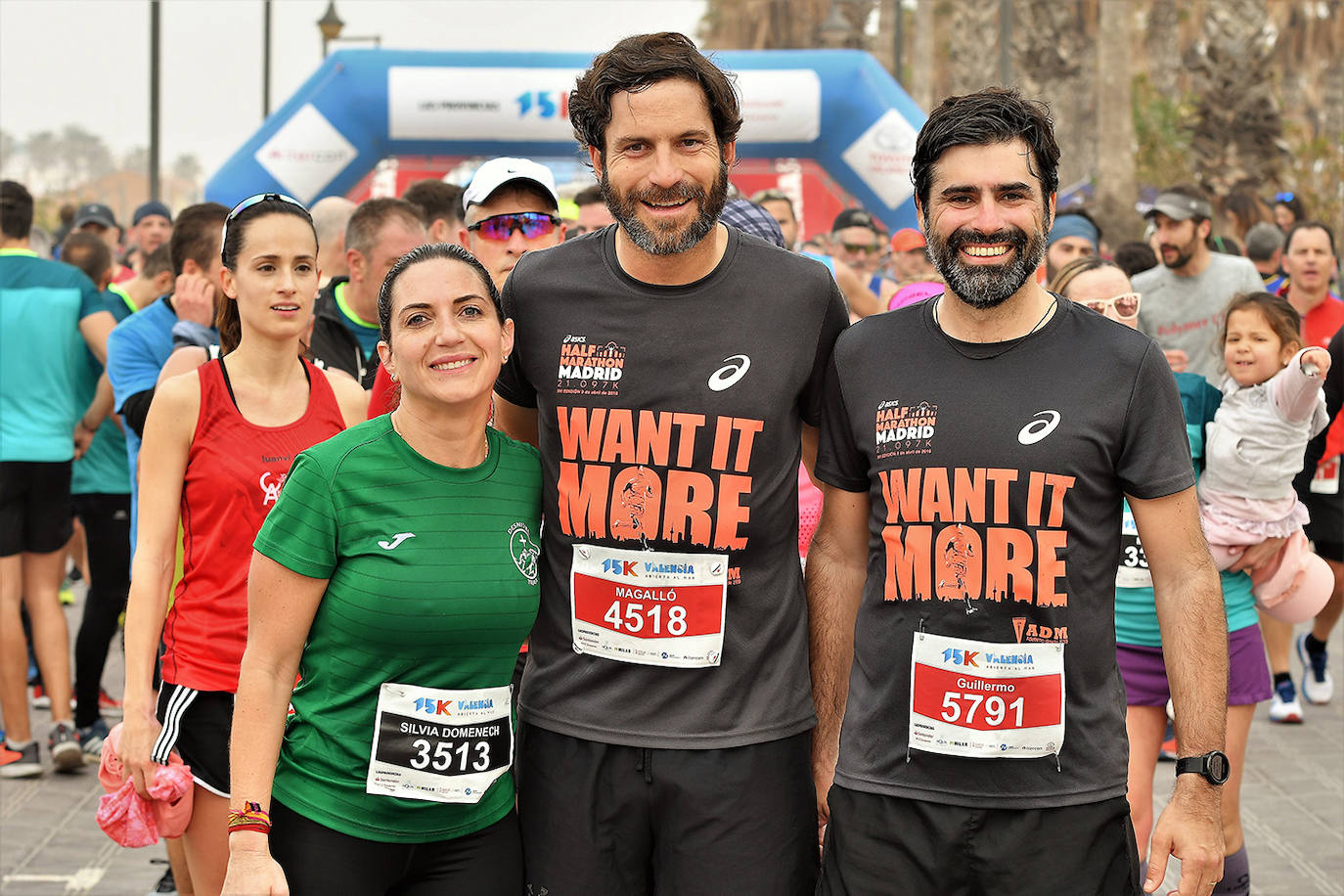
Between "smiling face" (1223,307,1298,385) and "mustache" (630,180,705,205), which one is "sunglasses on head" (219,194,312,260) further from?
"smiling face" (1223,307,1298,385)

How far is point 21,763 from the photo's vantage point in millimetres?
6391

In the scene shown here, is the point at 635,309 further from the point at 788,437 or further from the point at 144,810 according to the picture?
the point at 144,810

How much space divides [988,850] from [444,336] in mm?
1362

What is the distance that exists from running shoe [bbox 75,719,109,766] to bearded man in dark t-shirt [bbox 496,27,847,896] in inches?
Answer: 165

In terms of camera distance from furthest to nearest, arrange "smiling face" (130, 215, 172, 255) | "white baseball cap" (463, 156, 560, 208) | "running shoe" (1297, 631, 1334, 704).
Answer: "smiling face" (130, 215, 172, 255) < "running shoe" (1297, 631, 1334, 704) < "white baseball cap" (463, 156, 560, 208)

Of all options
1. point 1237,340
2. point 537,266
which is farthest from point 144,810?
point 1237,340

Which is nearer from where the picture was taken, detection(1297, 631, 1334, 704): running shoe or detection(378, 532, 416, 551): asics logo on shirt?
detection(378, 532, 416, 551): asics logo on shirt

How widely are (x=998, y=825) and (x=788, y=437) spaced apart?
823mm

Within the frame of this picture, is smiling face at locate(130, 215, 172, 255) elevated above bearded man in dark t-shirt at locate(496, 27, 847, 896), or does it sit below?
above

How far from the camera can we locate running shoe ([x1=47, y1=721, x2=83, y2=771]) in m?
6.39

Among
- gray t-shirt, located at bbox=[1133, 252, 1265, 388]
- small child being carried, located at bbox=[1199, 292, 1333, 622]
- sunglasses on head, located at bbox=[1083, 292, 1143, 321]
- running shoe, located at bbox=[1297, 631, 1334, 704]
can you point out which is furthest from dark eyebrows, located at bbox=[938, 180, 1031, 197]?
running shoe, located at bbox=[1297, 631, 1334, 704]

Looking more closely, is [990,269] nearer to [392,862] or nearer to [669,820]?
[669,820]

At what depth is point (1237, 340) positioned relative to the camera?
4.95 metres

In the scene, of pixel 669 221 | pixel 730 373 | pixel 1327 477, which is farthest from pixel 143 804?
pixel 1327 477
